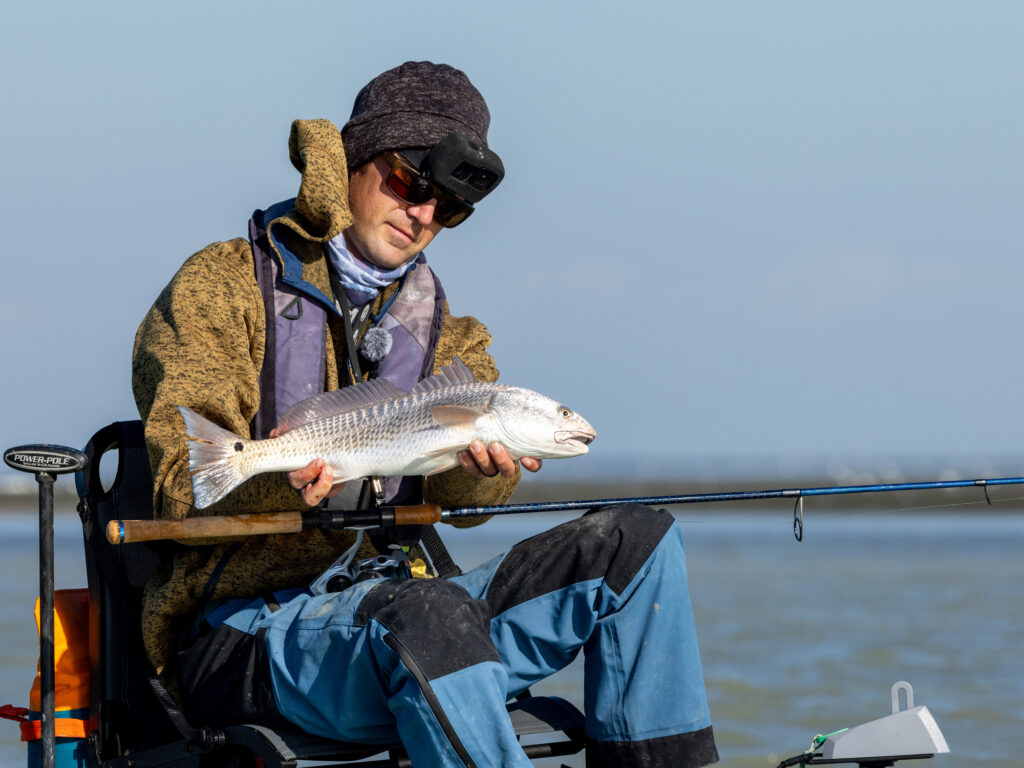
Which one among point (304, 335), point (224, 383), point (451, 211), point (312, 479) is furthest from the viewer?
point (451, 211)

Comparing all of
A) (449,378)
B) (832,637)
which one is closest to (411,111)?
(449,378)

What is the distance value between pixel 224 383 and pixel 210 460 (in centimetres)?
31

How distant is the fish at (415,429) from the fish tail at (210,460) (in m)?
0.06

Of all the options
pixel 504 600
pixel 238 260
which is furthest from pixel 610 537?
pixel 238 260

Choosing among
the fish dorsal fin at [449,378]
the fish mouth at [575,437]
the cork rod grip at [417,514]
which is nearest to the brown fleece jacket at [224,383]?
the cork rod grip at [417,514]

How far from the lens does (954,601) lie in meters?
11.3

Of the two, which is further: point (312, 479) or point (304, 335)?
point (304, 335)

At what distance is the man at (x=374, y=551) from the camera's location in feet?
11.8

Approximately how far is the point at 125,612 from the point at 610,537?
1.47m

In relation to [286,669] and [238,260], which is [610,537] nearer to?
[286,669]

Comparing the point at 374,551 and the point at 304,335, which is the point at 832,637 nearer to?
the point at 374,551

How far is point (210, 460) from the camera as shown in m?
3.75

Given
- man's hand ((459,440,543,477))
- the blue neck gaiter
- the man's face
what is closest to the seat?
man's hand ((459,440,543,477))

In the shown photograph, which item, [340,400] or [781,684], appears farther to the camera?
[781,684]
